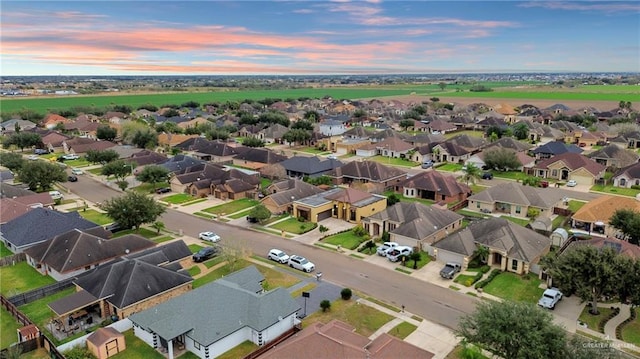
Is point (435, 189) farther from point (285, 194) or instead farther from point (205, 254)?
point (205, 254)

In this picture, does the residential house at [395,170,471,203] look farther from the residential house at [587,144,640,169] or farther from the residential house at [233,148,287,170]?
the residential house at [587,144,640,169]

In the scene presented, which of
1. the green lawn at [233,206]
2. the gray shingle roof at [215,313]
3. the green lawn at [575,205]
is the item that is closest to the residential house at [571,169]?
the green lawn at [575,205]

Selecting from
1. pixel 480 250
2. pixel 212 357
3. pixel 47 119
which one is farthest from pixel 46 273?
pixel 47 119

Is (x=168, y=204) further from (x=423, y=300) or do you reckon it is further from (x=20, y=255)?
(x=423, y=300)

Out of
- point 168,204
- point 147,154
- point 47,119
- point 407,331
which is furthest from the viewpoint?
point 47,119

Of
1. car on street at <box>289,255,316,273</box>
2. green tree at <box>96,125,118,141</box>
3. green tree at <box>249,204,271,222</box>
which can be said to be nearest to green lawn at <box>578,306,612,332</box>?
car on street at <box>289,255,316,273</box>

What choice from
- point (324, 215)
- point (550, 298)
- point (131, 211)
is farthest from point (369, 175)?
point (550, 298)

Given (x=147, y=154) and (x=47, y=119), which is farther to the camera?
(x=47, y=119)
